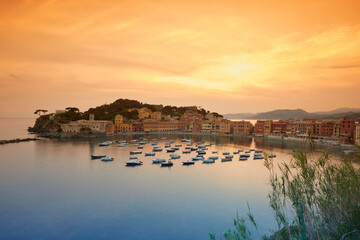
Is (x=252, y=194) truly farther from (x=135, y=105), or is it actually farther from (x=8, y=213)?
(x=135, y=105)

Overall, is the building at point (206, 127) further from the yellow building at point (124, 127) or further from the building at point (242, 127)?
the yellow building at point (124, 127)

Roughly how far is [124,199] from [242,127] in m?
31.1

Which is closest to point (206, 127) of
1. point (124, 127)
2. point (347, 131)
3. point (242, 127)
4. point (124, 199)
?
point (242, 127)

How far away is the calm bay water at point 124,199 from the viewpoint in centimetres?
708

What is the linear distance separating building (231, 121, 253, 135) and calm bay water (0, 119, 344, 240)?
71.6 ft

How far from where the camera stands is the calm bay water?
23.2ft

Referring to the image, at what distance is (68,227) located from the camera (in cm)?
714

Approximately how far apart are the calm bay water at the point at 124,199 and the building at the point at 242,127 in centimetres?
2181

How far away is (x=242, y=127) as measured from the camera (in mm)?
38094

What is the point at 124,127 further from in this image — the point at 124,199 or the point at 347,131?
the point at 347,131

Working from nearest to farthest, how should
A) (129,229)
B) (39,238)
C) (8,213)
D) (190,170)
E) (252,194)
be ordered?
(39,238) → (129,229) → (8,213) → (252,194) → (190,170)

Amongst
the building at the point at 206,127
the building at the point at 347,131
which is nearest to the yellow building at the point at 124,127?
the building at the point at 206,127

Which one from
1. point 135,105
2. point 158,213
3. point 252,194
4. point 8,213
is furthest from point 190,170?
point 135,105

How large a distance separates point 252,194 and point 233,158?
28.7ft
